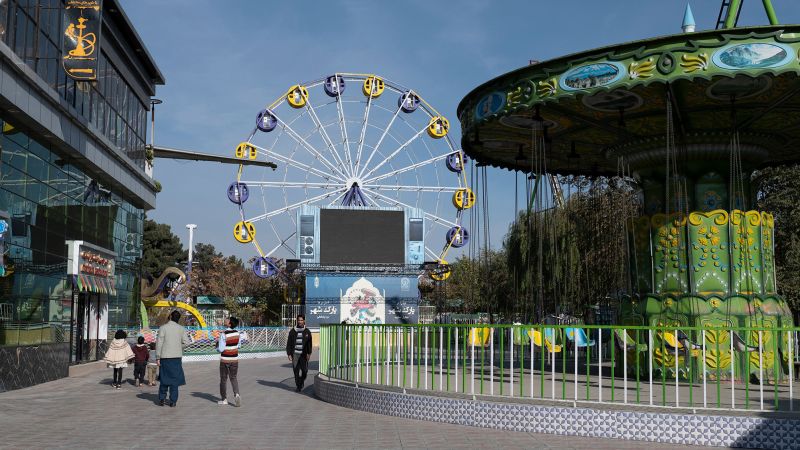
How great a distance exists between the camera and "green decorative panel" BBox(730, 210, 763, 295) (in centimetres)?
1536

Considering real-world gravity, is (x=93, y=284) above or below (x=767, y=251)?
below

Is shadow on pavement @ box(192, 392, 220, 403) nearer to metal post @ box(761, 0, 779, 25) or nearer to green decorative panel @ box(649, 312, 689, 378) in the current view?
green decorative panel @ box(649, 312, 689, 378)

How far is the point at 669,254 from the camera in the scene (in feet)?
51.9

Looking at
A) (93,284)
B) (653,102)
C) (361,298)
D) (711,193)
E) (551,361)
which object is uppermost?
(653,102)

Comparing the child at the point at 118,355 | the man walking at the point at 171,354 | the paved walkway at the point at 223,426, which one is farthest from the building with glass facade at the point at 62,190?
the man walking at the point at 171,354

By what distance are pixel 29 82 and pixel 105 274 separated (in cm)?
939

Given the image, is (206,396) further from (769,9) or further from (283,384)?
(769,9)

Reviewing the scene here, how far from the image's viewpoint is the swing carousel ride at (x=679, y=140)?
522 inches

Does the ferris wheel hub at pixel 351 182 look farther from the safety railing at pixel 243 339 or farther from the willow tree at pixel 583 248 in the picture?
the willow tree at pixel 583 248

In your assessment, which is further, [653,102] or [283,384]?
[283,384]

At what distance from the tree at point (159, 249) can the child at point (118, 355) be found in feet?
180

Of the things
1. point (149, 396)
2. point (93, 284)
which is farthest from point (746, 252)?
point (93, 284)

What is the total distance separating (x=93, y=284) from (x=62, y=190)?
142 inches

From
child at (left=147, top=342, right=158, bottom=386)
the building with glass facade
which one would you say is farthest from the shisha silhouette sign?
child at (left=147, top=342, right=158, bottom=386)
